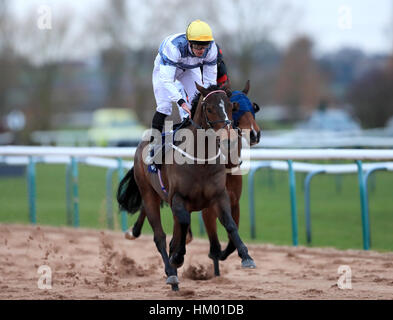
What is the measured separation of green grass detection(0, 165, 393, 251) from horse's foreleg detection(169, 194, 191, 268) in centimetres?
318

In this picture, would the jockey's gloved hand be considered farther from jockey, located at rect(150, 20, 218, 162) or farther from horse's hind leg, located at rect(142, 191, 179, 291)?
horse's hind leg, located at rect(142, 191, 179, 291)

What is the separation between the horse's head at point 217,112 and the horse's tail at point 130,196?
1830mm

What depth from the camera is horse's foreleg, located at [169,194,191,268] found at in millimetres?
5430

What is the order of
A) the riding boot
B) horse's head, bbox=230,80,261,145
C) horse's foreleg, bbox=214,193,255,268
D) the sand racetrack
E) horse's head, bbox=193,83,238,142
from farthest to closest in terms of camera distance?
1. horse's head, bbox=230,80,261,145
2. the riding boot
3. the sand racetrack
4. horse's foreleg, bbox=214,193,255,268
5. horse's head, bbox=193,83,238,142

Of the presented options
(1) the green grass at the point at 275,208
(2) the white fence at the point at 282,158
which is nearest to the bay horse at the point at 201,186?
(2) the white fence at the point at 282,158

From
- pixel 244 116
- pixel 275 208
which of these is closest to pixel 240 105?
pixel 244 116

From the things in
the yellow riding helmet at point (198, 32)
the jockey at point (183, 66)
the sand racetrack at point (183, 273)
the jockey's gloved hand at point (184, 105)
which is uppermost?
the yellow riding helmet at point (198, 32)

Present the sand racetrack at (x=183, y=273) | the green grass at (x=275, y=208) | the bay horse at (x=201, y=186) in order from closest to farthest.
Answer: the bay horse at (x=201, y=186) < the sand racetrack at (x=183, y=273) < the green grass at (x=275, y=208)

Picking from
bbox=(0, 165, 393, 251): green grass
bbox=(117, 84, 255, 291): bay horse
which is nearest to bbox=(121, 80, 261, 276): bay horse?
bbox=(117, 84, 255, 291): bay horse

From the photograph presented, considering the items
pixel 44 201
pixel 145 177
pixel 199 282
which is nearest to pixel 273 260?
pixel 199 282

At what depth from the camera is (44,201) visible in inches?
533

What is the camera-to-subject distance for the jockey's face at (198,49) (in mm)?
5666

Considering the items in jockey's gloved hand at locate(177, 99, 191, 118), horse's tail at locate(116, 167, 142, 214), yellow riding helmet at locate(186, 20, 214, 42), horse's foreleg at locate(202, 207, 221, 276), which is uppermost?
yellow riding helmet at locate(186, 20, 214, 42)

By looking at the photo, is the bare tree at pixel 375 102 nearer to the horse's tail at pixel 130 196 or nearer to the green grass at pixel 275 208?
the green grass at pixel 275 208
